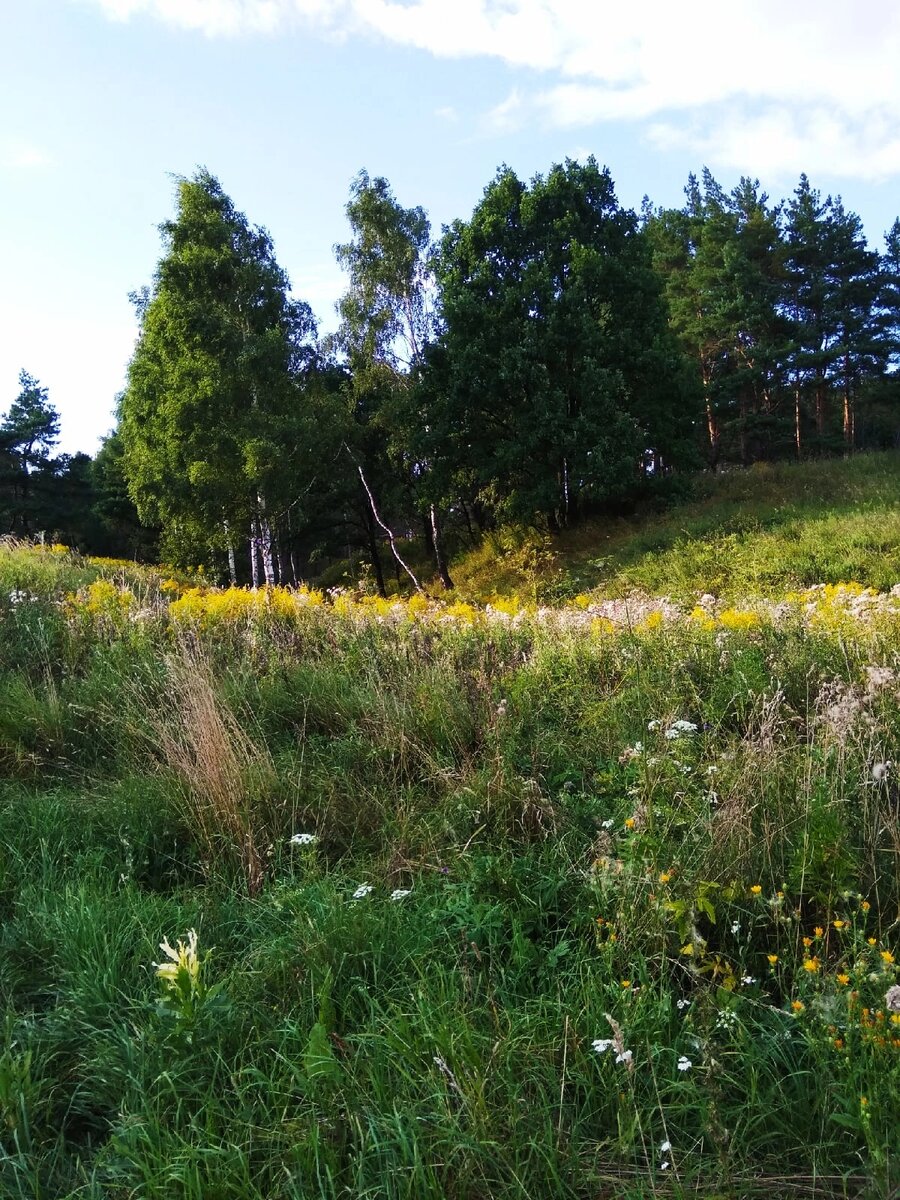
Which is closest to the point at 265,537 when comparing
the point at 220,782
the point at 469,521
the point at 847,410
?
the point at 469,521

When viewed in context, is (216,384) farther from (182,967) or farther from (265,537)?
(182,967)

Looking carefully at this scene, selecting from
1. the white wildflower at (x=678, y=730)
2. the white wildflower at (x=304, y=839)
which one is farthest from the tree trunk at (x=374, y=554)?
the white wildflower at (x=304, y=839)

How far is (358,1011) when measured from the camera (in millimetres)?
2189

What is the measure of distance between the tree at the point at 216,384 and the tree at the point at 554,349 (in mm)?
4531

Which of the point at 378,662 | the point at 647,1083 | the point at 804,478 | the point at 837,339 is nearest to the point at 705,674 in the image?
the point at 378,662

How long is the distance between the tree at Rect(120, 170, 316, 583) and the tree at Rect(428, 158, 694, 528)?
14.9 ft

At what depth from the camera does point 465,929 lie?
2.46 metres

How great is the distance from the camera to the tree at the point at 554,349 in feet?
62.5

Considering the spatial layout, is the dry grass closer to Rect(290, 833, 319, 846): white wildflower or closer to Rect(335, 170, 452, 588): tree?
Rect(290, 833, 319, 846): white wildflower

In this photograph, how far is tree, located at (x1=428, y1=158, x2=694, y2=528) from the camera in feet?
62.5

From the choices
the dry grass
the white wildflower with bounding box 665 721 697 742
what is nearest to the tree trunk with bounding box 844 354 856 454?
the white wildflower with bounding box 665 721 697 742

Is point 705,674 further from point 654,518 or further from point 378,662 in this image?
point 654,518

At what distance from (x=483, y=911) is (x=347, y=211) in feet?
73.5

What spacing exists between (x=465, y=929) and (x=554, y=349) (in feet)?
62.1
